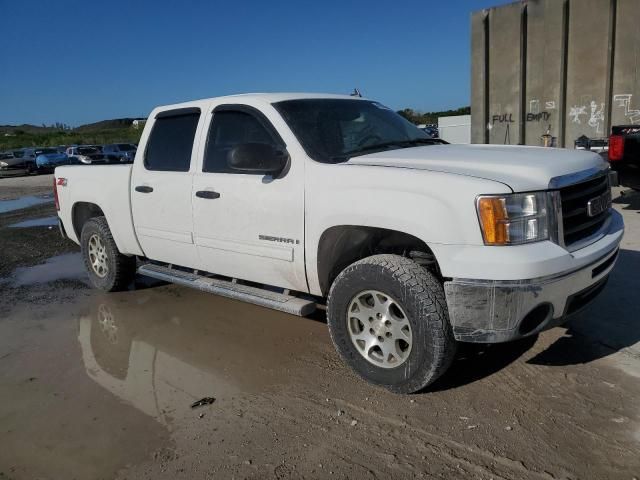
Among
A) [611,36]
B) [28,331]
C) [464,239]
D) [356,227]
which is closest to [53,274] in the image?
[28,331]

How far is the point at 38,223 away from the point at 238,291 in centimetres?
930

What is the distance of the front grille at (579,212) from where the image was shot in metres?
3.20

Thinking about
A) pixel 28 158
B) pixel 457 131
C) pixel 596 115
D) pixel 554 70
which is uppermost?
pixel 554 70

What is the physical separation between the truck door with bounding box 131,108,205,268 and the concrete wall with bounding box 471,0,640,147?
1080 centimetres

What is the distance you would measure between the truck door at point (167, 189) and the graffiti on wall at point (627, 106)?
11.3 m

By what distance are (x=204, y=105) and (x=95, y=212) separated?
2409 millimetres

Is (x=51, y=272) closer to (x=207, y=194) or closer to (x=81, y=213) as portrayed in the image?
(x=81, y=213)

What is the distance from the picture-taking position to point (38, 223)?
38.9ft

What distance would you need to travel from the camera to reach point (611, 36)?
12430 mm

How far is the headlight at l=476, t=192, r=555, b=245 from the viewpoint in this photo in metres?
2.93

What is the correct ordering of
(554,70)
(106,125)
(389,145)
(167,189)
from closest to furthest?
(389,145) → (167,189) → (554,70) → (106,125)

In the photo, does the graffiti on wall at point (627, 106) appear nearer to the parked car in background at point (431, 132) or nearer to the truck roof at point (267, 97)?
the parked car in background at point (431, 132)

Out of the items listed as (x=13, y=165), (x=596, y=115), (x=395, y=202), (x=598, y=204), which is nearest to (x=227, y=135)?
(x=395, y=202)

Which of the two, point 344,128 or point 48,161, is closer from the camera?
point 344,128
